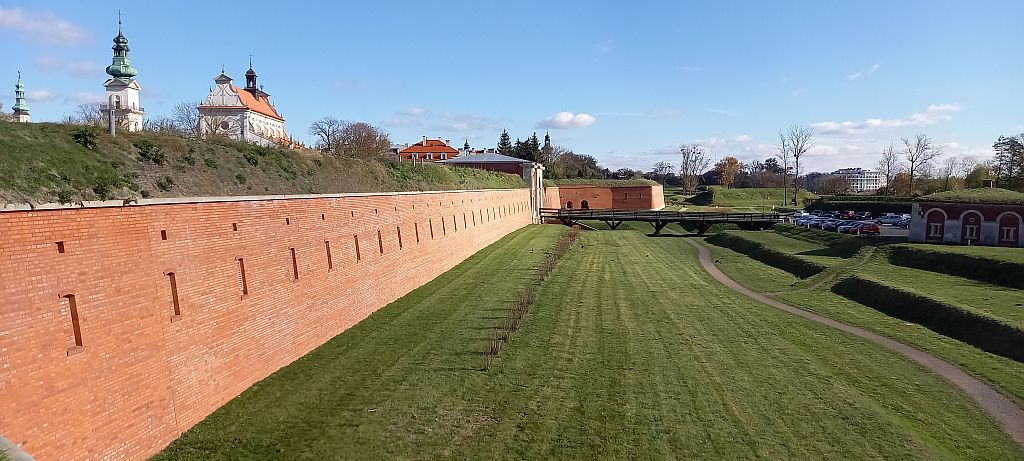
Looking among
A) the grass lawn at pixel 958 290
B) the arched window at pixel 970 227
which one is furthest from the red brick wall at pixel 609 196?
the grass lawn at pixel 958 290

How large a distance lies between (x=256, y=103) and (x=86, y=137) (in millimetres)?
48812

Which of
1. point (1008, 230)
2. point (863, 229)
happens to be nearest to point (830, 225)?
point (863, 229)

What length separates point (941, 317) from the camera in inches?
628

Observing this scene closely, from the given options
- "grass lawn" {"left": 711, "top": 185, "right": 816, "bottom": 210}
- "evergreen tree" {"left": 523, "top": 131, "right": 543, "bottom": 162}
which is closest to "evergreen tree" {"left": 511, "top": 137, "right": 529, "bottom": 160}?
"evergreen tree" {"left": 523, "top": 131, "right": 543, "bottom": 162}

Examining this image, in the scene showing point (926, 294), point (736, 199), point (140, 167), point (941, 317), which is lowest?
point (941, 317)

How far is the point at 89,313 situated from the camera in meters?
7.17

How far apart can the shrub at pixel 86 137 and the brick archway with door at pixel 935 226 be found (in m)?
29.4

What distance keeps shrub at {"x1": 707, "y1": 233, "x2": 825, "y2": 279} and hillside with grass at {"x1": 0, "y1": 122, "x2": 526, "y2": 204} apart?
18532mm

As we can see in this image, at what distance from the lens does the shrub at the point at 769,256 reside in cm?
2514

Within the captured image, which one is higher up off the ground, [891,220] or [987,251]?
[987,251]

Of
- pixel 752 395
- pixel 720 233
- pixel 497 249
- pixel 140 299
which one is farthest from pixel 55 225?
pixel 720 233

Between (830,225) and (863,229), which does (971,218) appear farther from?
(830,225)

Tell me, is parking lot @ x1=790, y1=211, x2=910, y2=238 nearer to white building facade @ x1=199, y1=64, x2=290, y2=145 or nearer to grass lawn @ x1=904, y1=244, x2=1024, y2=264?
grass lawn @ x1=904, y1=244, x2=1024, y2=264

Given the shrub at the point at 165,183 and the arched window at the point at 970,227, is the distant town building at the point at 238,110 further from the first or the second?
the arched window at the point at 970,227
